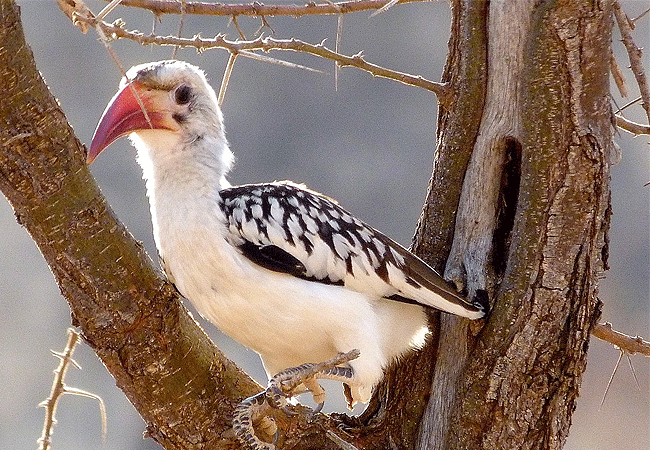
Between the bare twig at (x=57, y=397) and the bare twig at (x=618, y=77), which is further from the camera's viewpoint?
the bare twig at (x=618, y=77)

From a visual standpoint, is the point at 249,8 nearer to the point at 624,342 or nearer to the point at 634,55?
the point at 634,55

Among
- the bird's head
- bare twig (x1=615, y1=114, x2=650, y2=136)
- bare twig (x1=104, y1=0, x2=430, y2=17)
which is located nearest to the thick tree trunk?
bare twig (x1=615, y1=114, x2=650, y2=136)

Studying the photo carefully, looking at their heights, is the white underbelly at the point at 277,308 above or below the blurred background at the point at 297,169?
below

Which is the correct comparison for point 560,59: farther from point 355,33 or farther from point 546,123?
point 355,33

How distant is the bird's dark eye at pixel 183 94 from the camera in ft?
9.70

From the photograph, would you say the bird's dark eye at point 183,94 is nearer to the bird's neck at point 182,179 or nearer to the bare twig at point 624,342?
the bird's neck at point 182,179

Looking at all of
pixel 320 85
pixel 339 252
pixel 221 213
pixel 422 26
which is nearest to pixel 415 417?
pixel 339 252

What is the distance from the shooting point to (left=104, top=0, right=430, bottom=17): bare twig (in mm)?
2574

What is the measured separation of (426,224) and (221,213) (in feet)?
2.20

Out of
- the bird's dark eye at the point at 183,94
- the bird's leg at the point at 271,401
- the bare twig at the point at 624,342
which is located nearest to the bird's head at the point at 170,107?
the bird's dark eye at the point at 183,94

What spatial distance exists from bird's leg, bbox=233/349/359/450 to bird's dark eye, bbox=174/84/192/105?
100 cm

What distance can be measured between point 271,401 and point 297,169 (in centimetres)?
1017

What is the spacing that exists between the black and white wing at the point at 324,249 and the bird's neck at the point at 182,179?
0.07 metres

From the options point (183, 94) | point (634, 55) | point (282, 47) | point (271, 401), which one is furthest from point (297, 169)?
point (271, 401)
